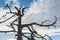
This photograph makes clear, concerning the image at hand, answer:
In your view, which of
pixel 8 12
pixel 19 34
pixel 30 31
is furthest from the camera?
pixel 8 12

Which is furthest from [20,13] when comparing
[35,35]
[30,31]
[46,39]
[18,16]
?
[46,39]

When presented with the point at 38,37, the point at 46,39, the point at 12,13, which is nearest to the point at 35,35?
the point at 38,37

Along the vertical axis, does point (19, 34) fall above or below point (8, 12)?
below

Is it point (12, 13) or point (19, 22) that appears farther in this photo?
point (12, 13)

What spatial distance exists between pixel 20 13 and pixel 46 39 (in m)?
1.53

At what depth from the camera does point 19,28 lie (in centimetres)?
399

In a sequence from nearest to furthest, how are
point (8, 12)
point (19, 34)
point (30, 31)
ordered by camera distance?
point (19, 34) → point (30, 31) → point (8, 12)

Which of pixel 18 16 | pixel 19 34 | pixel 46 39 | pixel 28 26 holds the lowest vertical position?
pixel 46 39

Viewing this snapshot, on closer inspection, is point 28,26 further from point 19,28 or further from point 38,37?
point 38,37

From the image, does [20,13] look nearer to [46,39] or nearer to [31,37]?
[31,37]

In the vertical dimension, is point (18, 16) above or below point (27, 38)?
above

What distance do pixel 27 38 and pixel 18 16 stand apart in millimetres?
872

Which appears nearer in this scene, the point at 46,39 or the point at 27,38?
the point at 27,38

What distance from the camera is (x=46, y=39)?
475cm
